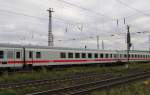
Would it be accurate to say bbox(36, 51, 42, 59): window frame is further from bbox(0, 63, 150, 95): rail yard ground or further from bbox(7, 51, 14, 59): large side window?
bbox(7, 51, 14, 59): large side window

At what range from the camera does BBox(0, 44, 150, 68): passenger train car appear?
2662cm

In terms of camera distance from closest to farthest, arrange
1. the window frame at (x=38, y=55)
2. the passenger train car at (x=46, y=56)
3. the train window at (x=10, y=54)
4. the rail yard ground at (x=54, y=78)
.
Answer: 1. the rail yard ground at (x=54, y=78)
2. the train window at (x=10, y=54)
3. the passenger train car at (x=46, y=56)
4. the window frame at (x=38, y=55)

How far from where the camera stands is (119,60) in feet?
168

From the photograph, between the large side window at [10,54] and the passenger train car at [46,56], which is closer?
the large side window at [10,54]

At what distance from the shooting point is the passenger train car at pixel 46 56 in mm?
26625

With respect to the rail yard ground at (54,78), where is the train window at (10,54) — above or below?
above

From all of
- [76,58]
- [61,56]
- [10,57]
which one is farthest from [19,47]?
[76,58]

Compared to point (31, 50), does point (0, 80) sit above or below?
below

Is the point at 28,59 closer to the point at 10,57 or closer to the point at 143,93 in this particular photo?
the point at 10,57

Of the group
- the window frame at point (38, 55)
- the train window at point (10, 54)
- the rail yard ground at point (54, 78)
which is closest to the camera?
the rail yard ground at point (54, 78)

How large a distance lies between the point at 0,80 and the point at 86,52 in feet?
66.1

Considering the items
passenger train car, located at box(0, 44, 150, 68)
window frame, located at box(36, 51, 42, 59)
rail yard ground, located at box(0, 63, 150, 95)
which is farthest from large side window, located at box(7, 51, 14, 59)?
window frame, located at box(36, 51, 42, 59)

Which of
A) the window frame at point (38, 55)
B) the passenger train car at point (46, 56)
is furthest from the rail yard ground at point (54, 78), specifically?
the window frame at point (38, 55)

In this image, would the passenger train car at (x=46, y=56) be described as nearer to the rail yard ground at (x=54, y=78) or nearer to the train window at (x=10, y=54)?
the train window at (x=10, y=54)
